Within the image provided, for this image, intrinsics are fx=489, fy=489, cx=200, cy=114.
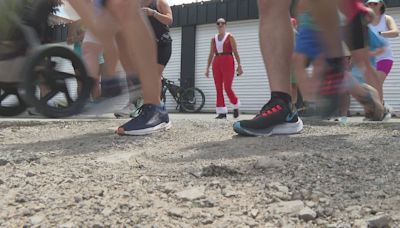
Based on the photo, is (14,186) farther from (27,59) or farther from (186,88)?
(186,88)

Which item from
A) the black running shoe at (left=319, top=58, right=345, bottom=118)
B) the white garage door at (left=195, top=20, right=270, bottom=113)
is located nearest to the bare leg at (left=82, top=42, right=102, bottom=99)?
the black running shoe at (left=319, top=58, right=345, bottom=118)

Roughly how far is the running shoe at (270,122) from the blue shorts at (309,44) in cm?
73

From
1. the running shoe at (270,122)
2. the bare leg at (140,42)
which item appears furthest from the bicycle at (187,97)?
the running shoe at (270,122)

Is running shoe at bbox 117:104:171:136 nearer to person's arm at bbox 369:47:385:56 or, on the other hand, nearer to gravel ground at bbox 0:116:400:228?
gravel ground at bbox 0:116:400:228

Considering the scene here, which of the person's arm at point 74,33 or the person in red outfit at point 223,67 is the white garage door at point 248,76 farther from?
the person's arm at point 74,33

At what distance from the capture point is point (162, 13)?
4.77 m

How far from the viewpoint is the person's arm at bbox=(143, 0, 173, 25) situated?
454cm

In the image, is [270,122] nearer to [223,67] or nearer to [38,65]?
[38,65]

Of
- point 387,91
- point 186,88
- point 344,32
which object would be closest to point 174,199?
point 344,32

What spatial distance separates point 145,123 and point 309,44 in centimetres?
156

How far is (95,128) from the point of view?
466 centimetres

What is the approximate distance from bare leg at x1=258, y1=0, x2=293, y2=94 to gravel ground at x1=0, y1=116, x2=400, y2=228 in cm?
39

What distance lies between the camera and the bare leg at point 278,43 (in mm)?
3191

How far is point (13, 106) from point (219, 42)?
19.3 feet
